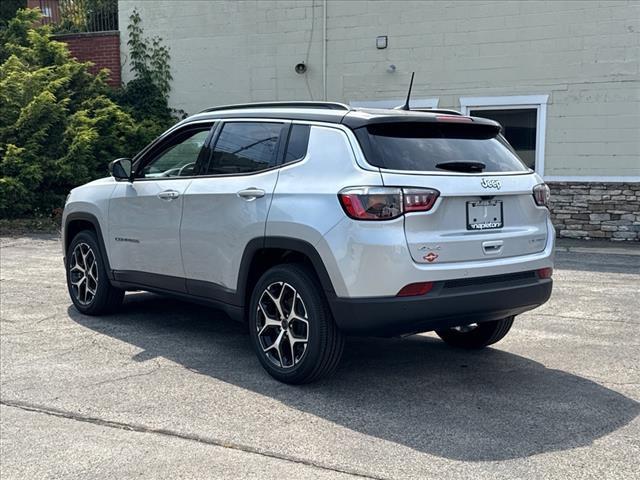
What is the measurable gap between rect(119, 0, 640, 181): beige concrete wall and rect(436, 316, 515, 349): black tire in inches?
295

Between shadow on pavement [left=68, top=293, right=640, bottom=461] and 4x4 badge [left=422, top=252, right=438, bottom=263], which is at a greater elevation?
4x4 badge [left=422, top=252, right=438, bottom=263]

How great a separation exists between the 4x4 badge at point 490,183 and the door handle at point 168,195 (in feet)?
8.14

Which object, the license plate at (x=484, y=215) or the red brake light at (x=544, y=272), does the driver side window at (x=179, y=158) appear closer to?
the license plate at (x=484, y=215)

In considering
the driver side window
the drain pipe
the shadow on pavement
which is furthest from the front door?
the drain pipe

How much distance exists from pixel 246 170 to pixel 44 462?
245 centimetres

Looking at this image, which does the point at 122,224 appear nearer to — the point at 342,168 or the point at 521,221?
the point at 342,168

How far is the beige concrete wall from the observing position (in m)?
11.9

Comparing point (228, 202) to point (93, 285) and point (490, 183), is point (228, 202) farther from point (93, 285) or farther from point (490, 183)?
point (93, 285)

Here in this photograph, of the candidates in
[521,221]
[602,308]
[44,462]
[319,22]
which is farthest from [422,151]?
[319,22]

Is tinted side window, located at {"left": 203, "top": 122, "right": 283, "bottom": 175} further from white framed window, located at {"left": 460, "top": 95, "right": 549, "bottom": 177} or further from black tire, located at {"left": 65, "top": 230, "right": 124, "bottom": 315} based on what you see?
white framed window, located at {"left": 460, "top": 95, "right": 549, "bottom": 177}

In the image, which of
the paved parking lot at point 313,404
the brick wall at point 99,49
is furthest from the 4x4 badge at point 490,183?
the brick wall at point 99,49

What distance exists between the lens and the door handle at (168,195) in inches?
224

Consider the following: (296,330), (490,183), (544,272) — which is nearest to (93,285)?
(296,330)

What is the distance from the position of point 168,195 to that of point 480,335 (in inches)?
110
